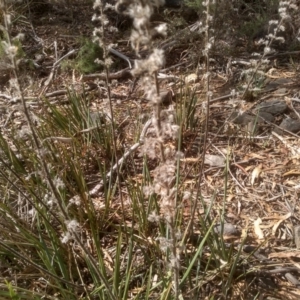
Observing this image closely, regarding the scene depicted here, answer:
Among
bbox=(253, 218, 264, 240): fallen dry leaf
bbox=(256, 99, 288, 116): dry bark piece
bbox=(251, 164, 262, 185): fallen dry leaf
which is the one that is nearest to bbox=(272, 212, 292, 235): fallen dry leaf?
bbox=(253, 218, 264, 240): fallen dry leaf

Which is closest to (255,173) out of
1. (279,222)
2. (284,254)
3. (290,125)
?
(279,222)

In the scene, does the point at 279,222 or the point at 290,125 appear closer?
the point at 279,222

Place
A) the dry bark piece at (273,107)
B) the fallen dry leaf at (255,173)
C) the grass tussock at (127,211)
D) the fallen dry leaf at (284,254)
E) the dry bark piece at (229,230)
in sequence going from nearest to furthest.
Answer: the grass tussock at (127,211) → the fallen dry leaf at (284,254) → the dry bark piece at (229,230) → the fallen dry leaf at (255,173) → the dry bark piece at (273,107)

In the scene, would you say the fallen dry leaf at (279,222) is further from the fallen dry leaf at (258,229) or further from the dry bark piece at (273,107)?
the dry bark piece at (273,107)

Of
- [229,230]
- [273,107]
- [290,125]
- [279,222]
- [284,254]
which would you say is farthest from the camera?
[273,107]

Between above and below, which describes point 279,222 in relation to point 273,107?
below

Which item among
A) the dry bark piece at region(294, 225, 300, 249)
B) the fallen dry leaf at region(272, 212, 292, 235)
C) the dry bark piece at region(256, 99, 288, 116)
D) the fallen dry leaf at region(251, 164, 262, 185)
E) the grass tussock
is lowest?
the fallen dry leaf at region(272, 212, 292, 235)

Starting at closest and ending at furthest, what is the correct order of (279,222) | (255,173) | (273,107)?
(279,222)
(255,173)
(273,107)

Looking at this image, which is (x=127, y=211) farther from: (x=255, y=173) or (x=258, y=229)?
(x=255, y=173)

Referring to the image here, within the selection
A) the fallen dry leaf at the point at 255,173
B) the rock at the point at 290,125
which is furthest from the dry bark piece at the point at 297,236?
Answer: the rock at the point at 290,125

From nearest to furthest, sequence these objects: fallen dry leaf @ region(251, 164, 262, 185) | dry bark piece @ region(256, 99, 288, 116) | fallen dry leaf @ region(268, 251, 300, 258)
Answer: fallen dry leaf @ region(268, 251, 300, 258), fallen dry leaf @ region(251, 164, 262, 185), dry bark piece @ region(256, 99, 288, 116)

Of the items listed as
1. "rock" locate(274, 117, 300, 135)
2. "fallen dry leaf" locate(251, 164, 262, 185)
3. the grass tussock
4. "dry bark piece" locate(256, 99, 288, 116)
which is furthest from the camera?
"dry bark piece" locate(256, 99, 288, 116)

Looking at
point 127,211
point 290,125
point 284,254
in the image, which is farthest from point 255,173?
point 127,211

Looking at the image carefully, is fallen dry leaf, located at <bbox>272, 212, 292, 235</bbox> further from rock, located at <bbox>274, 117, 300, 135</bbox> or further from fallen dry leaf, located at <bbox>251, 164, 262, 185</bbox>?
rock, located at <bbox>274, 117, 300, 135</bbox>
